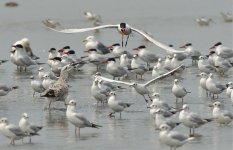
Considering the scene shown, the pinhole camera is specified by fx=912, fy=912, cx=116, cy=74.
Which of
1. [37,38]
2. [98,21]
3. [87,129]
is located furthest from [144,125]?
[98,21]

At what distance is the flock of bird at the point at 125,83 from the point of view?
55.0 ft

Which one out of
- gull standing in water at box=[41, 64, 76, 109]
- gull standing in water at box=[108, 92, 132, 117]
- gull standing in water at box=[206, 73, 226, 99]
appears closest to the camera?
gull standing in water at box=[108, 92, 132, 117]

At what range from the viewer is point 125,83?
20578 millimetres

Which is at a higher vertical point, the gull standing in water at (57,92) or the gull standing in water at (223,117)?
the gull standing in water at (57,92)

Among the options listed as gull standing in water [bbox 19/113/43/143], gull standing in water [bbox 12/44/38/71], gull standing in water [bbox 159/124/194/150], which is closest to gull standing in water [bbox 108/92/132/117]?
gull standing in water [bbox 19/113/43/143]

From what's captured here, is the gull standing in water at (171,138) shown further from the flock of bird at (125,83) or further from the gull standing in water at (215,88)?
the gull standing in water at (215,88)

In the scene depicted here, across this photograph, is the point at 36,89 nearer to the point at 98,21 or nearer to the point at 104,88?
the point at 104,88

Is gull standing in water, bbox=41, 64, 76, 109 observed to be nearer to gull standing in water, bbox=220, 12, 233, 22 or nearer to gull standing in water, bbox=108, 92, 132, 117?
gull standing in water, bbox=108, 92, 132, 117

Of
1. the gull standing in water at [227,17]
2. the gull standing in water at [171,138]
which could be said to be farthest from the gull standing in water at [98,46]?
the gull standing in water at [171,138]

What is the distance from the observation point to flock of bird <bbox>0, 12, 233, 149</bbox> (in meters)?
16.8

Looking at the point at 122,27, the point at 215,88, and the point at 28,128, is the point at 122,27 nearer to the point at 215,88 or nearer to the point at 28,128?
the point at 215,88

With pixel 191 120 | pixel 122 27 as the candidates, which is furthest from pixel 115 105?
pixel 122 27

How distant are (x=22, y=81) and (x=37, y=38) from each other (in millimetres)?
11068

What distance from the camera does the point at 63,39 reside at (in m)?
36.1
